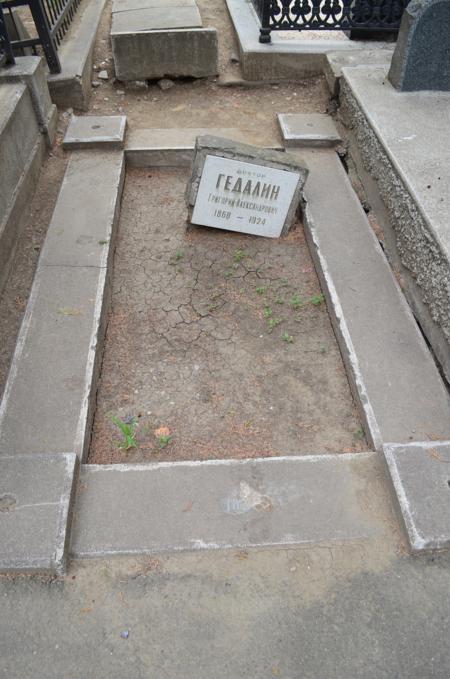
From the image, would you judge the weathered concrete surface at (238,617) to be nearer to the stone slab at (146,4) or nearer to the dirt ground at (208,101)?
the dirt ground at (208,101)

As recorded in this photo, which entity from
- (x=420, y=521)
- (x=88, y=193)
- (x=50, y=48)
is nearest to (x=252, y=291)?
(x=88, y=193)

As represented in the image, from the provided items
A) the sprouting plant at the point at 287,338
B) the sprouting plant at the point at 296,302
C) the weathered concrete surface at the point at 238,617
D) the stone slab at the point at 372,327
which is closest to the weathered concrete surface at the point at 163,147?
the stone slab at the point at 372,327

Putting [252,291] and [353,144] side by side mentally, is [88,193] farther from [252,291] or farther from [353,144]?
[353,144]

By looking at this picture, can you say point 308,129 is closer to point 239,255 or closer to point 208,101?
point 208,101

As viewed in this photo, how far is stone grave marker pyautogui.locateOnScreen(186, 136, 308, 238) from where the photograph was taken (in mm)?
3336

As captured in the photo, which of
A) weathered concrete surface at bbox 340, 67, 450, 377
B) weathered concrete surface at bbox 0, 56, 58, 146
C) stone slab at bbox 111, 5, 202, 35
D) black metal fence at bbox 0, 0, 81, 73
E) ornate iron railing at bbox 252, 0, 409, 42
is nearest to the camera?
weathered concrete surface at bbox 340, 67, 450, 377

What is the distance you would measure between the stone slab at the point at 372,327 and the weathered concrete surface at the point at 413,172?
12cm

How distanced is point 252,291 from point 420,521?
1754 millimetres

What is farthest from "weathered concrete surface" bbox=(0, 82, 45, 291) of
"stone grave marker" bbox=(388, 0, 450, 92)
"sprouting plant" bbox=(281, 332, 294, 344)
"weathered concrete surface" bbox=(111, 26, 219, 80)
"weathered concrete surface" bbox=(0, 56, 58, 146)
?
"stone grave marker" bbox=(388, 0, 450, 92)

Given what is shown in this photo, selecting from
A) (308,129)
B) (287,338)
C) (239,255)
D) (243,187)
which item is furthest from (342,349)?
(308,129)

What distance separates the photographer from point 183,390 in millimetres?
2674

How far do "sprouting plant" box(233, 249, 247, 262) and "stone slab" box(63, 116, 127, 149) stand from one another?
157 centimetres

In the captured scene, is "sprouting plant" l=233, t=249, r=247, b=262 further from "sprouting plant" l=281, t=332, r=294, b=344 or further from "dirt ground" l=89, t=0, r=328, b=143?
"dirt ground" l=89, t=0, r=328, b=143

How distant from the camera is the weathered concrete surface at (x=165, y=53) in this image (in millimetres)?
5008
